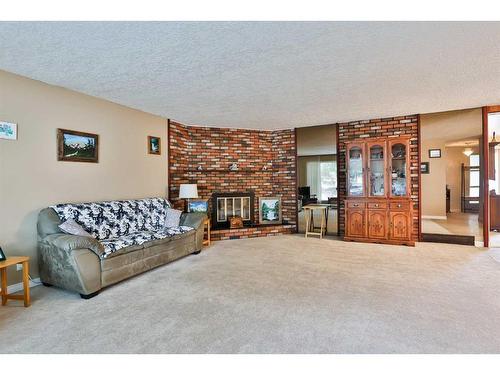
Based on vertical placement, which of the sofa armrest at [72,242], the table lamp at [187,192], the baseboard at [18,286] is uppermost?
the table lamp at [187,192]

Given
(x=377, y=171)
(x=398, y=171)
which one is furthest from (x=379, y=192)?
(x=398, y=171)

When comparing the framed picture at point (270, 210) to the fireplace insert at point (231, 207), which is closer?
the fireplace insert at point (231, 207)

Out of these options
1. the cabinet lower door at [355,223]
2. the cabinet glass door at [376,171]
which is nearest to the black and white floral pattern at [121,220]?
the cabinet lower door at [355,223]

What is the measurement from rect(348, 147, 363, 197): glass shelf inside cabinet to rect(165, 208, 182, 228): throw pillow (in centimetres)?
320

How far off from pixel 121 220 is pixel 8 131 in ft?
5.27

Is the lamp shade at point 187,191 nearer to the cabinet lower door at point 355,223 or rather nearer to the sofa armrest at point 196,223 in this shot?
the sofa armrest at point 196,223

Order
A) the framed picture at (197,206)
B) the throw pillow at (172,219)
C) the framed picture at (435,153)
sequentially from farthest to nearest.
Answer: the framed picture at (435,153) < the framed picture at (197,206) < the throw pillow at (172,219)

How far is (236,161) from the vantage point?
618cm

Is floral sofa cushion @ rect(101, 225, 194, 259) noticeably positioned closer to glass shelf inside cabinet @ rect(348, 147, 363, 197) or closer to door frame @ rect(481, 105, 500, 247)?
glass shelf inside cabinet @ rect(348, 147, 363, 197)

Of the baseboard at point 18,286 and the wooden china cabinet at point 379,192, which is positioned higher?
the wooden china cabinet at point 379,192

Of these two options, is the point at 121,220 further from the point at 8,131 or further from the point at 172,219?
the point at 8,131

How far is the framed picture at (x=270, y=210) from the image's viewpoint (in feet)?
20.7

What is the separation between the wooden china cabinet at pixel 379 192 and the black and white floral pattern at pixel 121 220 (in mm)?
3113

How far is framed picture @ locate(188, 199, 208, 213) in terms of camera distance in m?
5.36
